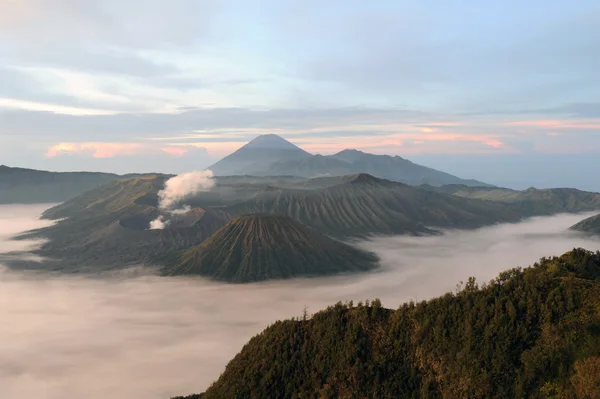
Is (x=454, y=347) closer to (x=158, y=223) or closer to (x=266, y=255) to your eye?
(x=266, y=255)

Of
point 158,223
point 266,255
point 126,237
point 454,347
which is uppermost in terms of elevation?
point 158,223

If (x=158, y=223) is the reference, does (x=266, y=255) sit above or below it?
below

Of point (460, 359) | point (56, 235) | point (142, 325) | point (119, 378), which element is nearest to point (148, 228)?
point (56, 235)

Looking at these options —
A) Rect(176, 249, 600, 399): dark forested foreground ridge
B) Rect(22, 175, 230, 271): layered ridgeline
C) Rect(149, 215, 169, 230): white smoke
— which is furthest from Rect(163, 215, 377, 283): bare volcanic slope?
Rect(176, 249, 600, 399): dark forested foreground ridge

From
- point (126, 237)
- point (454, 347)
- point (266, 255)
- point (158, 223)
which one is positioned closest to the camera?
point (454, 347)

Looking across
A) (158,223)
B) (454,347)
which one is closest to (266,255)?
(158,223)

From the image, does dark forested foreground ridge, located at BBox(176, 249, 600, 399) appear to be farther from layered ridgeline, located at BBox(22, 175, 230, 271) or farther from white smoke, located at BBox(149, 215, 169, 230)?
white smoke, located at BBox(149, 215, 169, 230)
